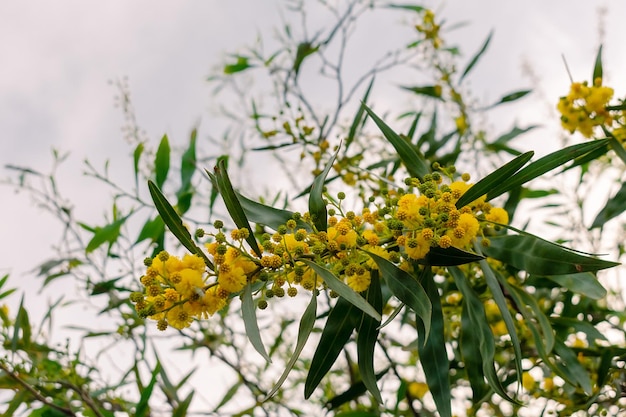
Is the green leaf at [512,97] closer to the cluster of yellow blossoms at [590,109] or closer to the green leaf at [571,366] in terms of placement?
the cluster of yellow blossoms at [590,109]

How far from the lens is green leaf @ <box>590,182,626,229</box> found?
4.26 ft

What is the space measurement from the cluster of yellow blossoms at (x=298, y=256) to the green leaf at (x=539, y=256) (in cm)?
16

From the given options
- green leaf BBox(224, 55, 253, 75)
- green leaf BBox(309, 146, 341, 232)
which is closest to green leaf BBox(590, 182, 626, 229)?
green leaf BBox(309, 146, 341, 232)

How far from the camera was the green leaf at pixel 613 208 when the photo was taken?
130 centimetres

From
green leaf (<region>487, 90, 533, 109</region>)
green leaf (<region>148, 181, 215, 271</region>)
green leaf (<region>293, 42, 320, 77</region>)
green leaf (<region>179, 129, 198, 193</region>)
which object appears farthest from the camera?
green leaf (<region>293, 42, 320, 77</region>)

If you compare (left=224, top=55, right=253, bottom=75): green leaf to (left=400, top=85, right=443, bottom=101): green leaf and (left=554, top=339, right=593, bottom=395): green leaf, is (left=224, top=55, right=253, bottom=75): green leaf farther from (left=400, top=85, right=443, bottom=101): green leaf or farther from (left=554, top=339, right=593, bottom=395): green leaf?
(left=554, top=339, right=593, bottom=395): green leaf

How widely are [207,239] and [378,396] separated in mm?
1066

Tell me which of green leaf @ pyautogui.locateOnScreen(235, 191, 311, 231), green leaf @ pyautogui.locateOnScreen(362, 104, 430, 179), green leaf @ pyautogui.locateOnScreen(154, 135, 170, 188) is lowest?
green leaf @ pyautogui.locateOnScreen(235, 191, 311, 231)

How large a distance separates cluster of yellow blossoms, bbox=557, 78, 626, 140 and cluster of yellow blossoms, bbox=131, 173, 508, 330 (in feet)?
2.37

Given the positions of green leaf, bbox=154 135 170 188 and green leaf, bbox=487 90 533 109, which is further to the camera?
green leaf, bbox=487 90 533 109

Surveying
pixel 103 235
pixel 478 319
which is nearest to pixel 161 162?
pixel 103 235

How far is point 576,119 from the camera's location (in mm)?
1406

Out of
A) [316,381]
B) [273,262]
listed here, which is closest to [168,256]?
[273,262]

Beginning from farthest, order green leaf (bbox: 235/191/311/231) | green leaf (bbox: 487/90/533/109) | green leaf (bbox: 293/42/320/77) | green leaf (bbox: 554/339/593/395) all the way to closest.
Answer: green leaf (bbox: 293/42/320/77)
green leaf (bbox: 487/90/533/109)
green leaf (bbox: 554/339/593/395)
green leaf (bbox: 235/191/311/231)
